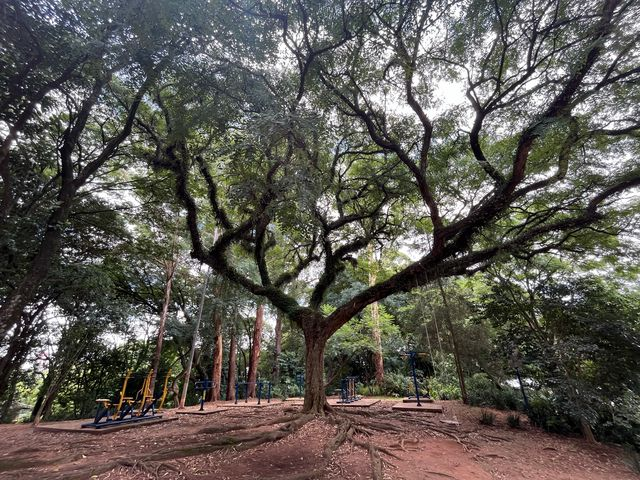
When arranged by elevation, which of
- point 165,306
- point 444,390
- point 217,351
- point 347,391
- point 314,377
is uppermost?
point 165,306

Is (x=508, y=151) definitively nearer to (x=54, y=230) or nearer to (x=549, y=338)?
(x=549, y=338)

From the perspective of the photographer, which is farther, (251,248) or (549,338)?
(251,248)

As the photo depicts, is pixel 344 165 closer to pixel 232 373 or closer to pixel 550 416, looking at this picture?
pixel 550 416

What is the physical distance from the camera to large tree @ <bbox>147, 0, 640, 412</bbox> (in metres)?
3.87

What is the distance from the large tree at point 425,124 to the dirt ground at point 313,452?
5.37 ft

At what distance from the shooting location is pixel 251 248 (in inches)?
292

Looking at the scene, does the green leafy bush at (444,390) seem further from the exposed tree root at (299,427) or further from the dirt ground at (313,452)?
the exposed tree root at (299,427)

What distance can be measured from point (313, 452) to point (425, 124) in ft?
17.5

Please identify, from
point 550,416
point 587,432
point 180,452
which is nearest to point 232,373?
point 180,452

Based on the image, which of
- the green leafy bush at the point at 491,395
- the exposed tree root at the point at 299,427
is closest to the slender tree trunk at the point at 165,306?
the exposed tree root at the point at 299,427

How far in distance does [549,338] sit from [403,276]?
3309mm

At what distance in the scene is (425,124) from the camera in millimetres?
4664

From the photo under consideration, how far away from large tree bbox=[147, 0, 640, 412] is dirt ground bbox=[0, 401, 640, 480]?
164cm

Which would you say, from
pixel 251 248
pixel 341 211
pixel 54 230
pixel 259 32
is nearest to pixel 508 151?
pixel 341 211
